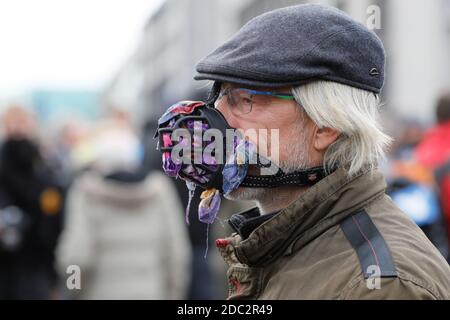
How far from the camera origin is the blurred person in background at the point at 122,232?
6.03m

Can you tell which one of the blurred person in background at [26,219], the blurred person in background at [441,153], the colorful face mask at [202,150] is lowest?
the blurred person in background at [26,219]

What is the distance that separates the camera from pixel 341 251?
221 centimetres

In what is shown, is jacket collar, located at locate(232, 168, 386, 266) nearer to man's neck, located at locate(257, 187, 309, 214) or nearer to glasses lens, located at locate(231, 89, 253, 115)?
man's neck, located at locate(257, 187, 309, 214)

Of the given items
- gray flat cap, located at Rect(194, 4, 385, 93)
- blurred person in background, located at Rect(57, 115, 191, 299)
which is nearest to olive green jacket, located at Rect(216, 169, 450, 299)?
Result: gray flat cap, located at Rect(194, 4, 385, 93)

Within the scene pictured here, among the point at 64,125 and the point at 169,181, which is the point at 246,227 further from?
the point at 64,125

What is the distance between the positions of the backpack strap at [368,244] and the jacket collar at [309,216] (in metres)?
0.03

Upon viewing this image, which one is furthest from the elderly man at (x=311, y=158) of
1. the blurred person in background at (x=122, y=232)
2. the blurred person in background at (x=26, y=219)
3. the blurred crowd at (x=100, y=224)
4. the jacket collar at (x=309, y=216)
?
the blurred person in background at (x=26, y=219)

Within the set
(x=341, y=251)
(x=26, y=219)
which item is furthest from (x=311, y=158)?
(x=26, y=219)

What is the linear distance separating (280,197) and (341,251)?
0.32 metres

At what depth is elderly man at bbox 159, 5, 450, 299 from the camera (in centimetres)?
223

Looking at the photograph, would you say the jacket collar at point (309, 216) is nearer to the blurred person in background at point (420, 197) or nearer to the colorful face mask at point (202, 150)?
the colorful face mask at point (202, 150)

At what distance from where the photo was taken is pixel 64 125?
11141 mm

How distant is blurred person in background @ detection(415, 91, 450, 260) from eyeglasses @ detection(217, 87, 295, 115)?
9.36ft

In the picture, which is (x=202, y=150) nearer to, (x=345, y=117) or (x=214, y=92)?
(x=214, y=92)
